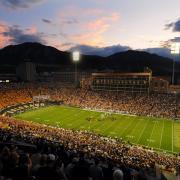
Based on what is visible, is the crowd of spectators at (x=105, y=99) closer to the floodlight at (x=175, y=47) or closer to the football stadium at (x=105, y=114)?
the football stadium at (x=105, y=114)

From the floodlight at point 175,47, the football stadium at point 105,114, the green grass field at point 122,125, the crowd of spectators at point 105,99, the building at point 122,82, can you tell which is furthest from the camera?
the building at point 122,82

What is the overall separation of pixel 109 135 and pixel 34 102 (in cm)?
2969

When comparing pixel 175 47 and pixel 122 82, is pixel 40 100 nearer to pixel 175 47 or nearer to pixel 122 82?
pixel 122 82

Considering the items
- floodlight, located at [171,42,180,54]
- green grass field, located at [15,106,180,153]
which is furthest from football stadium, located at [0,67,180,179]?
floodlight, located at [171,42,180,54]

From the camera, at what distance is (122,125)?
47.6m

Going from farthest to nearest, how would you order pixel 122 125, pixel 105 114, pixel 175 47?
pixel 175 47, pixel 105 114, pixel 122 125

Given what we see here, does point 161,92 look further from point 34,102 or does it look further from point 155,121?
point 34,102

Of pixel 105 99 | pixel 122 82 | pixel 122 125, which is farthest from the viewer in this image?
pixel 122 82

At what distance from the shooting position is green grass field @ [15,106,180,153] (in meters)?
38.7

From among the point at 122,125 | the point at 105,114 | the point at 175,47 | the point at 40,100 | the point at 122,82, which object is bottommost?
the point at 122,125

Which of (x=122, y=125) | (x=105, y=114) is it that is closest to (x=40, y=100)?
(x=105, y=114)

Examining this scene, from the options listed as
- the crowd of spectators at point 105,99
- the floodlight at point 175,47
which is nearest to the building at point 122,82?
the crowd of spectators at point 105,99

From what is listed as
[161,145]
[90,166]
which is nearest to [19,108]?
[161,145]

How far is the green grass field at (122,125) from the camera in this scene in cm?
3866
